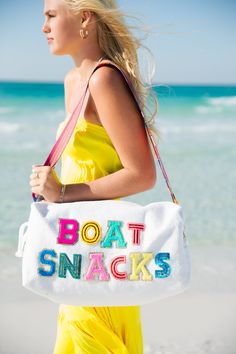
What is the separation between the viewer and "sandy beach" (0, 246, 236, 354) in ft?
12.5

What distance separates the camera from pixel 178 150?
1232cm

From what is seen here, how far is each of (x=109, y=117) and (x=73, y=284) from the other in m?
0.42

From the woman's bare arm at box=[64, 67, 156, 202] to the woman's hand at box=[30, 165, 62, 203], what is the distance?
30 mm

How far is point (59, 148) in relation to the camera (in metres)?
1.92

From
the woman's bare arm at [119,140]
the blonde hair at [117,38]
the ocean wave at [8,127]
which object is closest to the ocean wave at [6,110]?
the ocean wave at [8,127]

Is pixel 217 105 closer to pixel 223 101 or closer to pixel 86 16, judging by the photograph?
pixel 223 101

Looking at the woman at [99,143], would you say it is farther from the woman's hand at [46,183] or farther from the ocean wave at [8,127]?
the ocean wave at [8,127]

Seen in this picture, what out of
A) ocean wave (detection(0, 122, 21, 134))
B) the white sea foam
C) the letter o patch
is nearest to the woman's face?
the letter o patch

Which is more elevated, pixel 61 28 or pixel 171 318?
pixel 61 28

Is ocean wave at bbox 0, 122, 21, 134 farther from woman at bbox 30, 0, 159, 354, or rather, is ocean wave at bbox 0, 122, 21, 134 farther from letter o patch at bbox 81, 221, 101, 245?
letter o patch at bbox 81, 221, 101, 245

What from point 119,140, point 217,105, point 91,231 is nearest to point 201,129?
point 217,105

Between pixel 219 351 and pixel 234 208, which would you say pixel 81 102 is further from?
pixel 234 208

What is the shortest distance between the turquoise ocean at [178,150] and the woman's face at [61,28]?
15.7 inches

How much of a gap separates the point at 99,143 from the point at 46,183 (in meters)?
0.20
